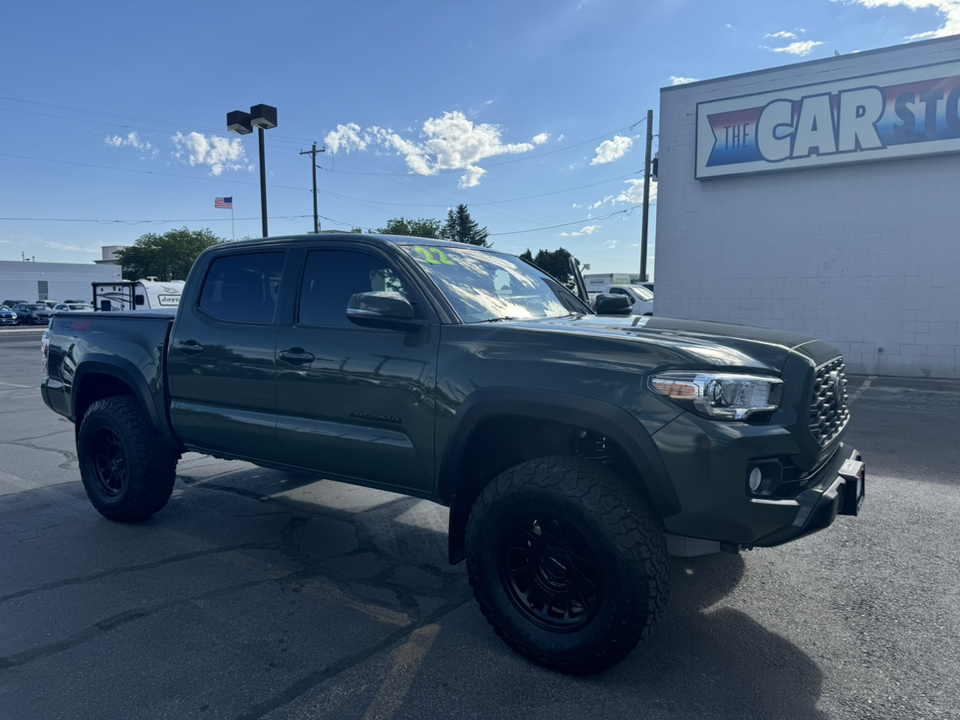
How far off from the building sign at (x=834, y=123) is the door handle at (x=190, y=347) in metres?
12.0

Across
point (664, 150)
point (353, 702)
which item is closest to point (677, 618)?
point (353, 702)

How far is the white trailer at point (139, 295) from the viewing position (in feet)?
65.4

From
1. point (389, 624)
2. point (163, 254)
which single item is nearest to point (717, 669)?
point (389, 624)

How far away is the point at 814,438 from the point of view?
274 centimetres

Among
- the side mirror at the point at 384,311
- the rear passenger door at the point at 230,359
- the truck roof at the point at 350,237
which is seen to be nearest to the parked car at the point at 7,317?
the rear passenger door at the point at 230,359

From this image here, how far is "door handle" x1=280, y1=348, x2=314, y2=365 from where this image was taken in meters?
3.65

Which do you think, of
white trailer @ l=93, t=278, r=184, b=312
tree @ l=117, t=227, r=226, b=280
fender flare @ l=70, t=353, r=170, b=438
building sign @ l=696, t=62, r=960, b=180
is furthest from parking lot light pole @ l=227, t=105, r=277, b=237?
tree @ l=117, t=227, r=226, b=280

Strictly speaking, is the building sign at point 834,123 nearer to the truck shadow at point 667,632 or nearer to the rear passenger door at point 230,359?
the truck shadow at point 667,632

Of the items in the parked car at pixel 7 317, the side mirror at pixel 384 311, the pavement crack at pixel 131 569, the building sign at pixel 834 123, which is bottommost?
the pavement crack at pixel 131 569

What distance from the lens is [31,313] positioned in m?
41.8

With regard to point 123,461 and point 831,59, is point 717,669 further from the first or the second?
point 831,59

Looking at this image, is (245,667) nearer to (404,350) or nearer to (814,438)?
(404,350)

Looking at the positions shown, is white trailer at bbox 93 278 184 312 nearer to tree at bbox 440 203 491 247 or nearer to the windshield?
the windshield

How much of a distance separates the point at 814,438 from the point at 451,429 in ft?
5.07
